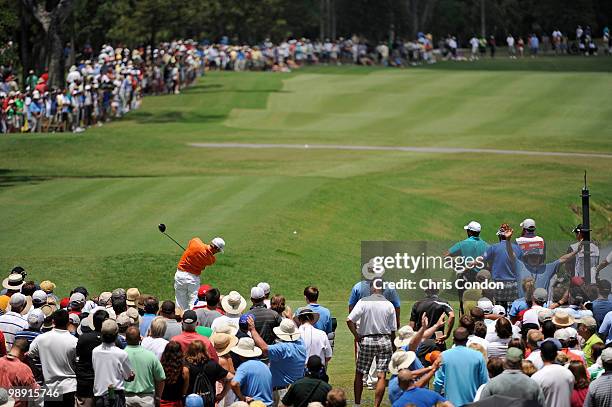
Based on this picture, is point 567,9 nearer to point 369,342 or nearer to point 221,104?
point 221,104

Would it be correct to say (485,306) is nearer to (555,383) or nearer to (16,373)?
(555,383)

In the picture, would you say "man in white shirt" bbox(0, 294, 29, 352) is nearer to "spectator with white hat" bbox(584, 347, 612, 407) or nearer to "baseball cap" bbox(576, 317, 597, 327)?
"baseball cap" bbox(576, 317, 597, 327)

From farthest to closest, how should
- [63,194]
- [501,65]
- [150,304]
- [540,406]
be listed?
[501,65] → [63,194] → [150,304] → [540,406]

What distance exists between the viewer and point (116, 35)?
8044 cm

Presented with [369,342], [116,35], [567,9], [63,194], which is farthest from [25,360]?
[567,9]

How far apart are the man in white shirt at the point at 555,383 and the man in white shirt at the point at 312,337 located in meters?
3.17

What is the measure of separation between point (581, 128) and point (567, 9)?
162 ft

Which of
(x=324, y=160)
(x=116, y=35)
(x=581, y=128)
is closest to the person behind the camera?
(x=324, y=160)

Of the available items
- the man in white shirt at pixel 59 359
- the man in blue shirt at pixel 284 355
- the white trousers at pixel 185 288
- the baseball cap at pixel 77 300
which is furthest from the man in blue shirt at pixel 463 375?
the white trousers at pixel 185 288

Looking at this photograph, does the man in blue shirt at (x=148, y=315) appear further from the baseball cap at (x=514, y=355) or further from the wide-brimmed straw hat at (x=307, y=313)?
the baseball cap at (x=514, y=355)

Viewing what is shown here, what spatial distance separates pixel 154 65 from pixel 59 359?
55.9 meters

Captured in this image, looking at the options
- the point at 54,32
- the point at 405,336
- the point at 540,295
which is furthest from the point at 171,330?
the point at 54,32

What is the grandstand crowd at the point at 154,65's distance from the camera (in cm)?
5262

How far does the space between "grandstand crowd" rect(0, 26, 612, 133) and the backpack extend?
3888 centimetres
